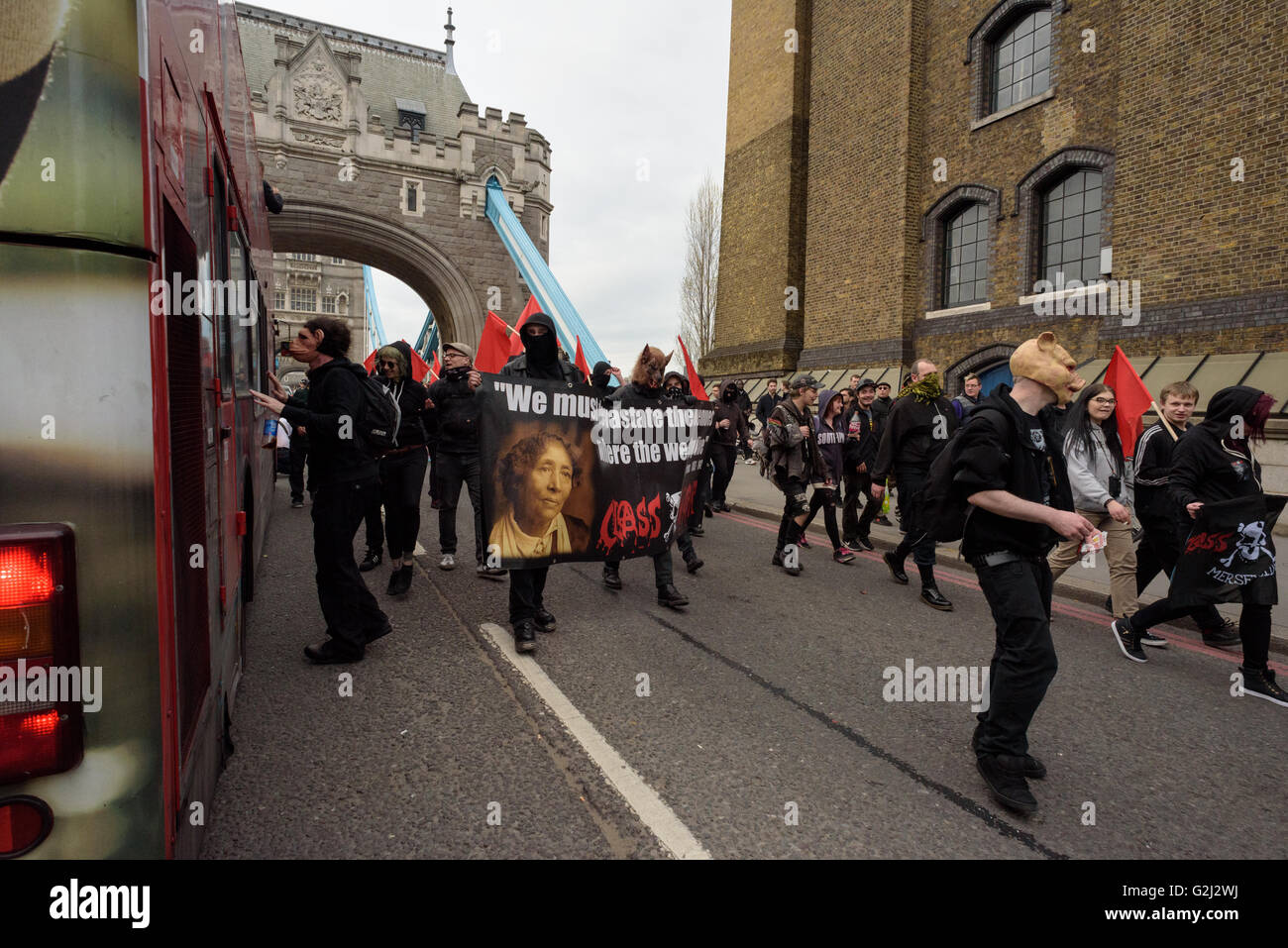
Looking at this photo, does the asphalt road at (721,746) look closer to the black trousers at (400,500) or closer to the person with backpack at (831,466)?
the black trousers at (400,500)

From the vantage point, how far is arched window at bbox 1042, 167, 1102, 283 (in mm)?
13398

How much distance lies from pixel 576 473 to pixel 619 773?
2.51 metres

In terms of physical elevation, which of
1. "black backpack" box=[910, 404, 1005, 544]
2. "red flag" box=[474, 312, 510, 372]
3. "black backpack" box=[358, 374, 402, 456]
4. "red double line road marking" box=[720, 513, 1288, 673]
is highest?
"red flag" box=[474, 312, 510, 372]

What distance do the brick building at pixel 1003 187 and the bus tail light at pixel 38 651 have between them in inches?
524

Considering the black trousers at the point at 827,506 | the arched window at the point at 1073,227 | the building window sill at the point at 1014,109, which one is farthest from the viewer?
the building window sill at the point at 1014,109

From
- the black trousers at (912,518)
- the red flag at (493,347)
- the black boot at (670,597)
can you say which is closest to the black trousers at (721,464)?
the black trousers at (912,518)

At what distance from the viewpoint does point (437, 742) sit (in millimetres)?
3238

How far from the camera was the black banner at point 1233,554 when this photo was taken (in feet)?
13.9

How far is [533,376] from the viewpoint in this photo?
5.23 m

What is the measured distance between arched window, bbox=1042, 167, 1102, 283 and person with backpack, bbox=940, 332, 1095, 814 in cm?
1255

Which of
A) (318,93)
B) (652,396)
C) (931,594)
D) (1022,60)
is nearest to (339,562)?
(652,396)

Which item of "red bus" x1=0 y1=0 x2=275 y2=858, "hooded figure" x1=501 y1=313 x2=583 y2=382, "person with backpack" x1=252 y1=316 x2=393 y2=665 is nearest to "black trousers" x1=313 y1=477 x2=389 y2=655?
"person with backpack" x1=252 y1=316 x2=393 y2=665

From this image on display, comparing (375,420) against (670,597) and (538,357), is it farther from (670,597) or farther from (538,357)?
(670,597)

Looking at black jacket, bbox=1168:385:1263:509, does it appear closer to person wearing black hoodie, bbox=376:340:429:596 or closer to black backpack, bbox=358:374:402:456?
black backpack, bbox=358:374:402:456
